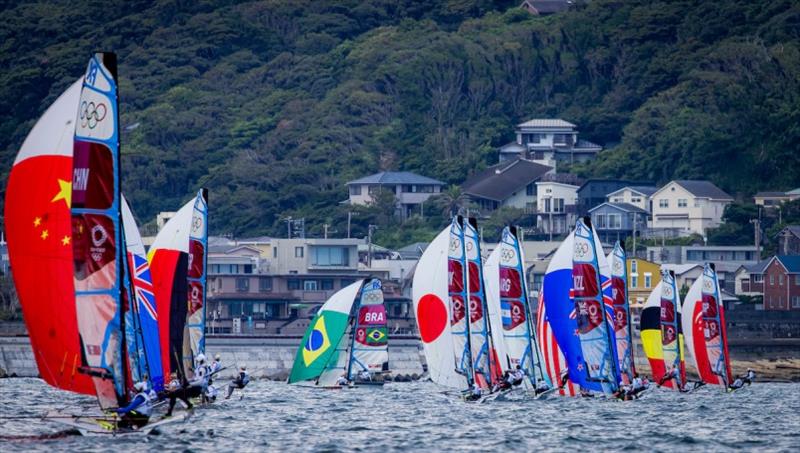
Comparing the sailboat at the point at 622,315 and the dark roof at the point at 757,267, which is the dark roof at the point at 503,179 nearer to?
the dark roof at the point at 757,267

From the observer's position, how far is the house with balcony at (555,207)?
97312 mm

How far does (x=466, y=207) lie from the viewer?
97812mm

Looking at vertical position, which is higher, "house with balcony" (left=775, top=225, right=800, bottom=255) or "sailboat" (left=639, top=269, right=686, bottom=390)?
"house with balcony" (left=775, top=225, right=800, bottom=255)

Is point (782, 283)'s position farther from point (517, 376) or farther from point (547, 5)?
point (547, 5)

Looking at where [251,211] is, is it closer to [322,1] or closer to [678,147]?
[678,147]

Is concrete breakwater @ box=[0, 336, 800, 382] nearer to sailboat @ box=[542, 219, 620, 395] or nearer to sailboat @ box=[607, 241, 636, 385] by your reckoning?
sailboat @ box=[607, 241, 636, 385]

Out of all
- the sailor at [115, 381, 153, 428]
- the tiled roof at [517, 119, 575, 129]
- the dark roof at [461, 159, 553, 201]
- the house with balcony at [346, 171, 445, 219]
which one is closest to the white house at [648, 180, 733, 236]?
the dark roof at [461, 159, 553, 201]

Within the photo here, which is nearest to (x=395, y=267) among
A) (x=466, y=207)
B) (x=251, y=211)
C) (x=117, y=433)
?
(x=466, y=207)

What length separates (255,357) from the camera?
56.4m

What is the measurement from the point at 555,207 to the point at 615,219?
16.1 feet

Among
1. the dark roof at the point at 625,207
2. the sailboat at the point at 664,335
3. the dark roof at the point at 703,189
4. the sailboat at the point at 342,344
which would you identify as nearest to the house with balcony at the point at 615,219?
the dark roof at the point at 625,207

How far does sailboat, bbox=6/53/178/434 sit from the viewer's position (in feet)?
79.9

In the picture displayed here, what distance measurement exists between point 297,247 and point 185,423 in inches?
2013

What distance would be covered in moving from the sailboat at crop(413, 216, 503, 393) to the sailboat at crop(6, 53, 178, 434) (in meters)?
16.0
